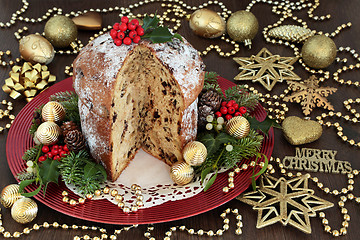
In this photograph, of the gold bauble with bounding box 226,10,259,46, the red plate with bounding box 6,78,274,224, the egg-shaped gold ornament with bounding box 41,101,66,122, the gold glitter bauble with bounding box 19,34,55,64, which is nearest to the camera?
the red plate with bounding box 6,78,274,224

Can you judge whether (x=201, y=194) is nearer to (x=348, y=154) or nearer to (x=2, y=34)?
(x=348, y=154)

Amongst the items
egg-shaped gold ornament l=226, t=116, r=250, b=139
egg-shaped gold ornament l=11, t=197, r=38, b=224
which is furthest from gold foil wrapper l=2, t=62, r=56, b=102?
egg-shaped gold ornament l=226, t=116, r=250, b=139

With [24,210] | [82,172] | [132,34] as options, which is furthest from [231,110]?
[24,210]

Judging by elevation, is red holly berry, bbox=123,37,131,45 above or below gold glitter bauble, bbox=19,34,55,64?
above

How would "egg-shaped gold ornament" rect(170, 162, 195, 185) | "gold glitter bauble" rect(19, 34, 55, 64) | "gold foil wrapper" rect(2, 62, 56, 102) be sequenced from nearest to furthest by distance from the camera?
"egg-shaped gold ornament" rect(170, 162, 195, 185) → "gold foil wrapper" rect(2, 62, 56, 102) → "gold glitter bauble" rect(19, 34, 55, 64)

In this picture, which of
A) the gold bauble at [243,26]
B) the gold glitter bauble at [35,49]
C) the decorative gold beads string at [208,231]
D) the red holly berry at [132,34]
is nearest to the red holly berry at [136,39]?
the red holly berry at [132,34]

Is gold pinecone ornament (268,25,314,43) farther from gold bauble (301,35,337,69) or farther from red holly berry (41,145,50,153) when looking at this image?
red holly berry (41,145,50,153)

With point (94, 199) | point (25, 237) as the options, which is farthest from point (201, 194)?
point (25, 237)
